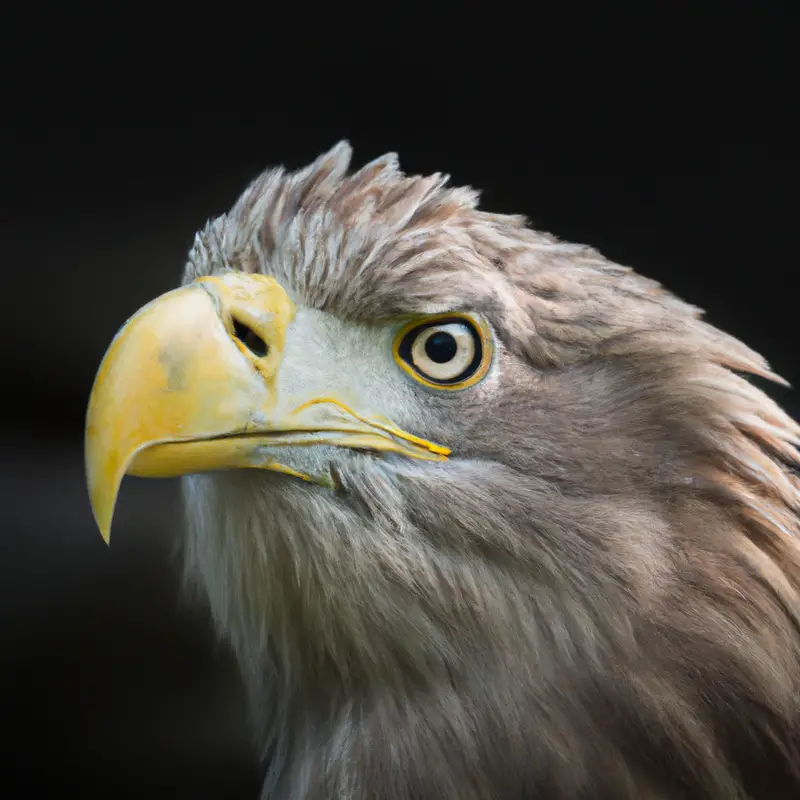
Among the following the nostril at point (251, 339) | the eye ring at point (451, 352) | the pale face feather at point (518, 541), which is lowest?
the pale face feather at point (518, 541)

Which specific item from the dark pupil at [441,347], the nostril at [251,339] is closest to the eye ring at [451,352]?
the dark pupil at [441,347]

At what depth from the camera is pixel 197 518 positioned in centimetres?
111

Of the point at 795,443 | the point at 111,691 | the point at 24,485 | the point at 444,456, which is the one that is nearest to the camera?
the point at 444,456

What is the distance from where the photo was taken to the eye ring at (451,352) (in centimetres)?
98

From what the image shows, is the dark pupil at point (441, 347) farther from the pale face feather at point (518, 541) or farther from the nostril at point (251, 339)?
the nostril at point (251, 339)

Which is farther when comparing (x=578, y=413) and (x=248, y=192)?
(x=248, y=192)

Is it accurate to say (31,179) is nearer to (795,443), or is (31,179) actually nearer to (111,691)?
(111,691)

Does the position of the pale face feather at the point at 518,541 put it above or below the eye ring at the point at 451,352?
below

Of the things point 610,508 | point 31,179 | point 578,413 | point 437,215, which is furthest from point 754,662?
point 31,179

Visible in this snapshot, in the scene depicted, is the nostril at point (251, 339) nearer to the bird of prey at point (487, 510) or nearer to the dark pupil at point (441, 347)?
the bird of prey at point (487, 510)

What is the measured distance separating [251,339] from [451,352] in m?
0.22

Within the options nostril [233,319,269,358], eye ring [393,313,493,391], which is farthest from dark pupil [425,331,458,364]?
nostril [233,319,269,358]

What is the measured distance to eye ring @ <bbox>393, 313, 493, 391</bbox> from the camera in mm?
979

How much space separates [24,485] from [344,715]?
889 millimetres
